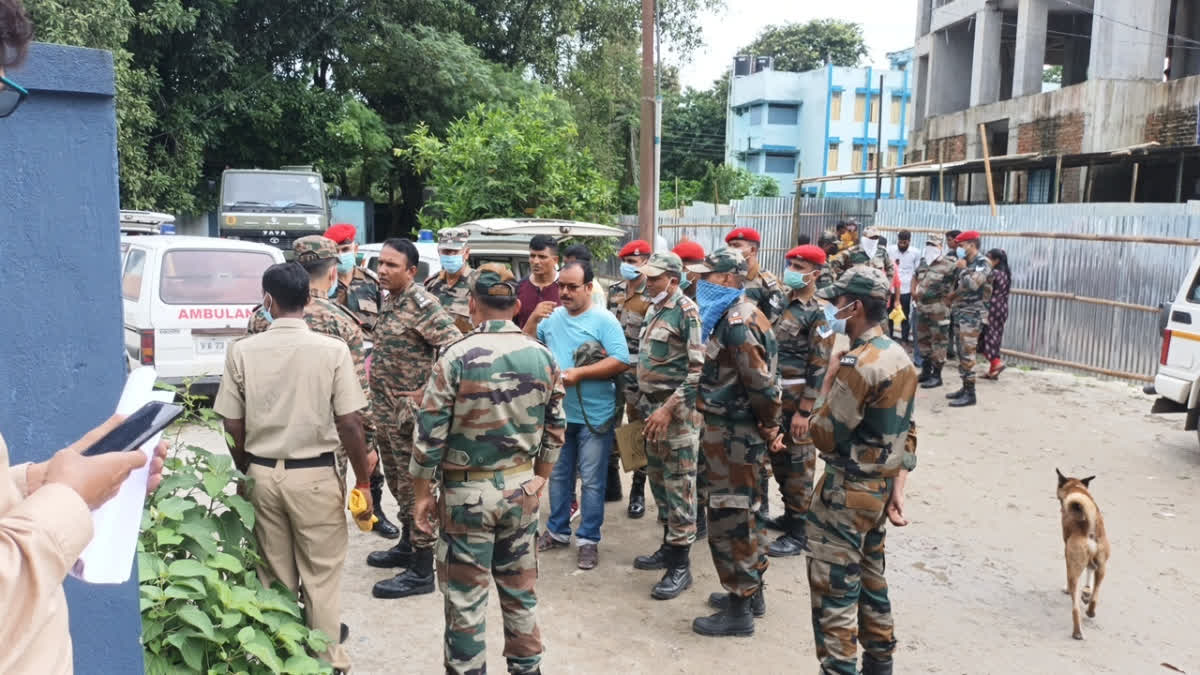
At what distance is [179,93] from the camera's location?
1994 centimetres

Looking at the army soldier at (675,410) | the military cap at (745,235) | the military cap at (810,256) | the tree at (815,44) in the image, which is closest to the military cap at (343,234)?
the military cap at (745,235)

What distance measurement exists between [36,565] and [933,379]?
11.6 meters

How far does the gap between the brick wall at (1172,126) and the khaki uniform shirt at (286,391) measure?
18800 mm

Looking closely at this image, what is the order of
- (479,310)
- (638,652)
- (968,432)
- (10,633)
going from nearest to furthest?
(10,633) → (479,310) → (638,652) → (968,432)

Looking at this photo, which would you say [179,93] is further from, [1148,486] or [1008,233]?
[1148,486]

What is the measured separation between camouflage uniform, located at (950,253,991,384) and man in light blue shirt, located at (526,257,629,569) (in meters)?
6.47

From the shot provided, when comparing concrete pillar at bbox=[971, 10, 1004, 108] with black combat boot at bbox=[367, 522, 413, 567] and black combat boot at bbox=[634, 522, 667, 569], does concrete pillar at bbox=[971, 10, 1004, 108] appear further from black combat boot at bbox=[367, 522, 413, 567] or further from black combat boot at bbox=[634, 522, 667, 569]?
black combat boot at bbox=[367, 522, 413, 567]

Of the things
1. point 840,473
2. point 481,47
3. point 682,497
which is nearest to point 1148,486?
point 682,497

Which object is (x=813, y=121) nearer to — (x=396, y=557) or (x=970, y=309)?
(x=970, y=309)

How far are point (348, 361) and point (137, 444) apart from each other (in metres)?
2.17

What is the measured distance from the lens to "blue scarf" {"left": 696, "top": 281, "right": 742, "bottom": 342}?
490cm

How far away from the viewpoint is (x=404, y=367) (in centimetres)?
536

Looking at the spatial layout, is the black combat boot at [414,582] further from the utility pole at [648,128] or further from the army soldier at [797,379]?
the utility pole at [648,128]

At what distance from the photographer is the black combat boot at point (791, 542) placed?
6090mm
